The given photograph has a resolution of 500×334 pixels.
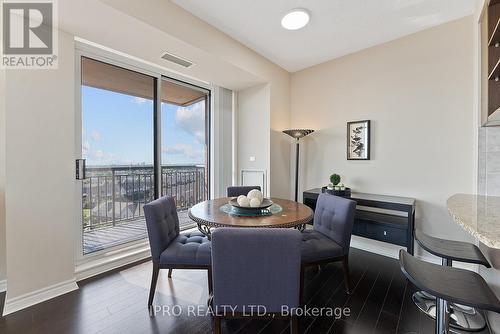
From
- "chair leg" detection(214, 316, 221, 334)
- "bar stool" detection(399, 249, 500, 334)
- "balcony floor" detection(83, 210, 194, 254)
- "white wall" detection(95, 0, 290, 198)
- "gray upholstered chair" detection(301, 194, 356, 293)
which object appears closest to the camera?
"bar stool" detection(399, 249, 500, 334)

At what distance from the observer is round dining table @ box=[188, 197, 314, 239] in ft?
5.53

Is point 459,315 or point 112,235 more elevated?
point 112,235

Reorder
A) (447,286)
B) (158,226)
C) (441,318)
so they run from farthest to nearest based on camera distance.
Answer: (158,226), (441,318), (447,286)

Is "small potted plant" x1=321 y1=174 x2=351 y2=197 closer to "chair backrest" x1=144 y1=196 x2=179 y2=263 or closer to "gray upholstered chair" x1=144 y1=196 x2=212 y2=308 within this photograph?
"gray upholstered chair" x1=144 y1=196 x2=212 y2=308

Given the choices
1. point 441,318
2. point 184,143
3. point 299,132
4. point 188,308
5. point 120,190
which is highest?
point 299,132

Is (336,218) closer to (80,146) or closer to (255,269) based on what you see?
(255,269)

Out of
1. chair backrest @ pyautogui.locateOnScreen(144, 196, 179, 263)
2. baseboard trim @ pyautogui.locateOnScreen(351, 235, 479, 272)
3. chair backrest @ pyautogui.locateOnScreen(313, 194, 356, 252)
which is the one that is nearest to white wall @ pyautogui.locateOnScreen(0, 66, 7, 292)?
chair backrest @ pyautogui.locateOnScreen(144, 196, 179, 263)

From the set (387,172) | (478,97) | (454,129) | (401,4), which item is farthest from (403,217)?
(401,4)

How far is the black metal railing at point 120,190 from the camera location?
8.66 feet

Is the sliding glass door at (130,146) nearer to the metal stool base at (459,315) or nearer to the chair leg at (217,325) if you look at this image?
the chair leg at (217,325)

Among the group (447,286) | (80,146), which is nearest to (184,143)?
(80,146)

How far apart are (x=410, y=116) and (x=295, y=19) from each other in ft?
6.02

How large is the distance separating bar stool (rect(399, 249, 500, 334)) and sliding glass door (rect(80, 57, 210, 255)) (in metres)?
2.90

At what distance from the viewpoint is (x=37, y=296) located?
1.98 meters
